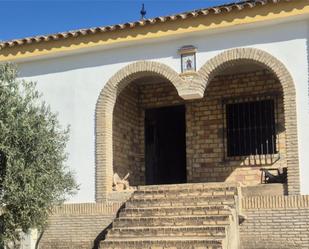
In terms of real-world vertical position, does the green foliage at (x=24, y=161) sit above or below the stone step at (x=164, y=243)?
above

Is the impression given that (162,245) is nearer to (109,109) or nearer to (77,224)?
(77,224)

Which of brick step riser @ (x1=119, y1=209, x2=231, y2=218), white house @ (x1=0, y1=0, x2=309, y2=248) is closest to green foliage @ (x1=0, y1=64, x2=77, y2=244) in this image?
brick step riser @ (x1=119, y1=209, x2=231, y2=218)

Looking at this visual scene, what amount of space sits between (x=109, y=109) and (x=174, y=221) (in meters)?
3.35

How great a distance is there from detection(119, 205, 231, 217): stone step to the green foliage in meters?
1.77

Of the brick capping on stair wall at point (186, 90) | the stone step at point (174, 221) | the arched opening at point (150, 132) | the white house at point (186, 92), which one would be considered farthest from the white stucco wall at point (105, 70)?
the stone step at point (174, 221)

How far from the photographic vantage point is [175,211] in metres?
11.5

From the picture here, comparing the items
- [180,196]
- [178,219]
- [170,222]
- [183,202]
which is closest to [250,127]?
[180,196]

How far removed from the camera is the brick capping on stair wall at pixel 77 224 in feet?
41.8

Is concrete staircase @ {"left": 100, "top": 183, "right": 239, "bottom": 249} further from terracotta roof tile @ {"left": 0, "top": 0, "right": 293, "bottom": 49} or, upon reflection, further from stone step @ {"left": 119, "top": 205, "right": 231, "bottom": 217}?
terracotta roof tile @ {"left": 0, "top": 0, "right": 293, "bottom": 49}

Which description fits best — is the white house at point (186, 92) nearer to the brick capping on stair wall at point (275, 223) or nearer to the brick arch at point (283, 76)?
the brick arch at point (283, 76)

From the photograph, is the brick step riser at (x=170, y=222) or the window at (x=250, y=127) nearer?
the brick step riser at (x=170, y=222)

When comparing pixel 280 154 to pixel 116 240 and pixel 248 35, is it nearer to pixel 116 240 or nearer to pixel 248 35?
pixel 248 35

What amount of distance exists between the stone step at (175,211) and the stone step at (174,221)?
174 millimetres

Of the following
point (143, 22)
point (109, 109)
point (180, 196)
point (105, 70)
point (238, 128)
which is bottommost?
point (180, 196)
